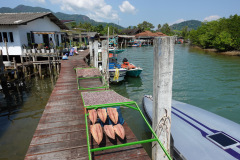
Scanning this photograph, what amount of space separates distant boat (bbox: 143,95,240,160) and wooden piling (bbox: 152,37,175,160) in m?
1.40

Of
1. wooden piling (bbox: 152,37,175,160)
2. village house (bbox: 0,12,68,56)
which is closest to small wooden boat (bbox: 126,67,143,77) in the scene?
village house (bbox: 0,12,68,56)

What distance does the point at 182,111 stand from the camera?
6.81 metres

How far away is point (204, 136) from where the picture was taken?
5051mm

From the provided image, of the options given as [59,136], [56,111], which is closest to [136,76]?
[56,111]

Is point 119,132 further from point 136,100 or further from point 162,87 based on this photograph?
point 136,100

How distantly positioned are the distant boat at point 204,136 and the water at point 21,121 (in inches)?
238

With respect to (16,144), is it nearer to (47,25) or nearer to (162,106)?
(162,106)

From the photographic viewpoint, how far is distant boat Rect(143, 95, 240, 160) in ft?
14.3

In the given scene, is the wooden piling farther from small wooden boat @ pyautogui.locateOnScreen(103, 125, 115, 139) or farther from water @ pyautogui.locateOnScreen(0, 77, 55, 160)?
water @ pyautogui.locateOnScreen(0, 77, 55, 160)

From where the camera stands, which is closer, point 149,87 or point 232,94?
point 232,94

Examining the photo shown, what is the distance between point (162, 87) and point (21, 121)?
28.2 ft

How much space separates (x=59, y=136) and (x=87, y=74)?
5.39m

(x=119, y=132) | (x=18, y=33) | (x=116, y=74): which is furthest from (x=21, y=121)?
(x=18, y=33)

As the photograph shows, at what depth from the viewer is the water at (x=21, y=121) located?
6619 mm
